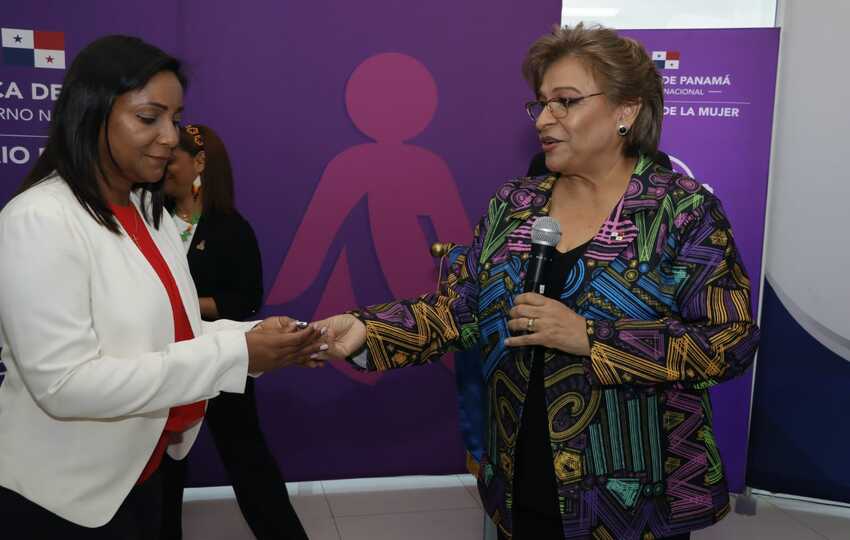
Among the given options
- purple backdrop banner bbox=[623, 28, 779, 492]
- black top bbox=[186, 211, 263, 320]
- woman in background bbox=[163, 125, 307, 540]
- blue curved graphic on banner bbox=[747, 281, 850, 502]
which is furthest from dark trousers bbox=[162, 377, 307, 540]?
blue curved graphic on banner bbox=[747, 281, 850, 502]

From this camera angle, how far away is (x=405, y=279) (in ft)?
13.0

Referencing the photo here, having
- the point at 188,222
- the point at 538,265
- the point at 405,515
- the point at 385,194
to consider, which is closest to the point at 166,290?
the point at 538,265

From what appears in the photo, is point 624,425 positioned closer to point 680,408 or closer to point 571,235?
point 680,408

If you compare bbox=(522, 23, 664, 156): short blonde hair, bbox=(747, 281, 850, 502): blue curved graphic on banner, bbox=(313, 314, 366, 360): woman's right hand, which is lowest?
bbox=(747, 281, 850, 502): blue curved graphic on banner

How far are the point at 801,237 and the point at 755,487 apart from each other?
139 centimetres

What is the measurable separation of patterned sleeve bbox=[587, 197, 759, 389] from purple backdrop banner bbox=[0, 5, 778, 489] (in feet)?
7.87

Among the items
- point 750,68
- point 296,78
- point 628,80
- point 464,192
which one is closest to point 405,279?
point 464,192

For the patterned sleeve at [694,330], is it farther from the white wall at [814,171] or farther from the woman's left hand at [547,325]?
the white wall at [814,171]

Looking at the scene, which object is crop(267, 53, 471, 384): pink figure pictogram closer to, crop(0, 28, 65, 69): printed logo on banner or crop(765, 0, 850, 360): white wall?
crop(0, 28, 65, 69): printed logo on banner

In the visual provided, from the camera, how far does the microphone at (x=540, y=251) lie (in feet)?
5.25

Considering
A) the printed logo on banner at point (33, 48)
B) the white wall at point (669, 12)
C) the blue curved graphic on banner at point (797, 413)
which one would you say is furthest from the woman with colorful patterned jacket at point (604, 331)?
the white wall at point (669, 12)

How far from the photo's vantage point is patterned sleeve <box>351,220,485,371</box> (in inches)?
Answer: 71.6

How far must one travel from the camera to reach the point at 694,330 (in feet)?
5.16

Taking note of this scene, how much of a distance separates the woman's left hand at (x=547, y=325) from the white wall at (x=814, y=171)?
2.89m
